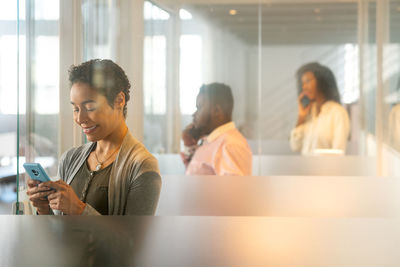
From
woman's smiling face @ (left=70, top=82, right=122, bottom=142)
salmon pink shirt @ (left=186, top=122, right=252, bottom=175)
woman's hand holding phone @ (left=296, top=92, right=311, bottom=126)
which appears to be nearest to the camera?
woman's smiling face @ (left=70, top=82, right=122, bottom=142)

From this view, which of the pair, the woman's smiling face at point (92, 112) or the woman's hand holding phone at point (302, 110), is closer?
the woman's smiling face at point (92, 112)

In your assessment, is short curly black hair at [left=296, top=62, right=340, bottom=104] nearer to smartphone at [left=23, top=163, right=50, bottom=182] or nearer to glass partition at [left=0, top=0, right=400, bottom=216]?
glass partition at [left=0, top=0, right=400, bottom=216]

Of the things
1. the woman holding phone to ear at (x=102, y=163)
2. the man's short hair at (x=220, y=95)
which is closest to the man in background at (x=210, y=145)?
the man's short hair at (x=220, y=95)

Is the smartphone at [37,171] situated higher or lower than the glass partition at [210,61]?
lower

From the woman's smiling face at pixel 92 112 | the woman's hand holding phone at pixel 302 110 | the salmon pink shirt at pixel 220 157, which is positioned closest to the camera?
the woman's smiling face at pixel 92 112

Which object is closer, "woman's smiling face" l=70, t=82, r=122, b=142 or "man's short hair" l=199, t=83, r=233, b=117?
"woman's smiling face" l=70, t=82, r=122, b=142

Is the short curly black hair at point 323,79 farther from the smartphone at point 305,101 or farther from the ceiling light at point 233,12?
the ceiling light at point 233,12

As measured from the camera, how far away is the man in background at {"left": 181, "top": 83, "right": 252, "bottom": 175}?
914mm

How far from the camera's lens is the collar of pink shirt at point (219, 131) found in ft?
3.06

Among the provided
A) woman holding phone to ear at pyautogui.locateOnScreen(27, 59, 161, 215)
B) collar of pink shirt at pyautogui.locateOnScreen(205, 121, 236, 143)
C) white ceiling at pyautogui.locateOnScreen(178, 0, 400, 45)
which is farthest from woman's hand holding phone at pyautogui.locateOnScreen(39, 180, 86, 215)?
white ceiling at pyautogui.locateOnScreen(178, 0, 400, 45)

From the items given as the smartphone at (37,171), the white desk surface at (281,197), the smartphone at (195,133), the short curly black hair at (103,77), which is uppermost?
the short curly black hair at (103,77)

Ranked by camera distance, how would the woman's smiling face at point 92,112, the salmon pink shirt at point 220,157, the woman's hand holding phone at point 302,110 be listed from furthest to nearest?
the woman's hand holding phone at point 302,110 → the salmon pink shirt at point 220,157 → the woman's smiling face at point 92,112

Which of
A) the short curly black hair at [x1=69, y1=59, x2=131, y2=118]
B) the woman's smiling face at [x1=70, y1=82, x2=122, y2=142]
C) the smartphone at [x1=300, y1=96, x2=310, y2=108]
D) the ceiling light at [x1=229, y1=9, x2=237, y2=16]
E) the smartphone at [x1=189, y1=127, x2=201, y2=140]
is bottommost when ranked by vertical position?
the smartphone at [x1=189, y1=127, x2=201, y2=140]

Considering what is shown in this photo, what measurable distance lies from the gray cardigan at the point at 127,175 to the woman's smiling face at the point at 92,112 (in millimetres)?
22
